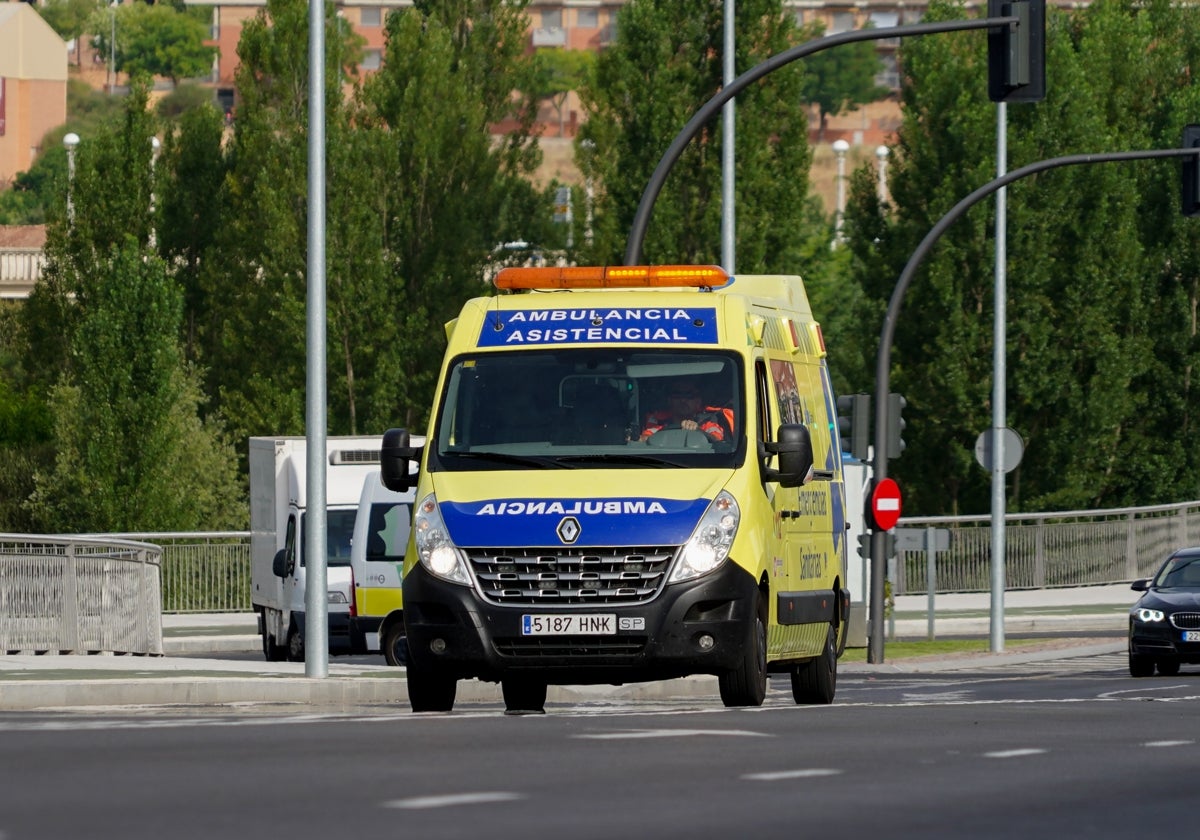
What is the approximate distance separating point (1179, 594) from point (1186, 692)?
5328mm

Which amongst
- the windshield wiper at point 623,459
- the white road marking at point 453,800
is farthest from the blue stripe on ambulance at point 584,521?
the white road marking at point 453,800

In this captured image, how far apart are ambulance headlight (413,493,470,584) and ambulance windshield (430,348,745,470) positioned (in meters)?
0.42

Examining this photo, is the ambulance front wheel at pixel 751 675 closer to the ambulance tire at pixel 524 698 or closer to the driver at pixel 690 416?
the driver at pixel 690 416

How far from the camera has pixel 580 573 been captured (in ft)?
51.9

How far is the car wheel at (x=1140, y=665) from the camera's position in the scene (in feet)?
93.8

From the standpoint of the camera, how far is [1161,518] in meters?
52.0

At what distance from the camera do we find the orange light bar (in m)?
17.9

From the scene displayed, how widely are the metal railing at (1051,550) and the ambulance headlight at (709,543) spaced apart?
102 ft

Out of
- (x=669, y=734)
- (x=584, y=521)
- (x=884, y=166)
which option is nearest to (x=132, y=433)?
(x=584, y=521)

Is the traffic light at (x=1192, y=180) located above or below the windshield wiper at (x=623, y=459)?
above

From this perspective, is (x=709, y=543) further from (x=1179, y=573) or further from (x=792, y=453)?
(x=1179, y=573)

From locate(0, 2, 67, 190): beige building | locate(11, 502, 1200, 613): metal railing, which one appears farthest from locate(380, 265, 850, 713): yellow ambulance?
locate(0, 2, 67, 190): beige building

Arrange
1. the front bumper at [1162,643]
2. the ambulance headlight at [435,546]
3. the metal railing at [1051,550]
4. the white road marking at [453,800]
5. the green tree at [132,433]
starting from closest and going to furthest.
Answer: the white road marking at [453,800] → the ambulance headlight at [435,546] → the front bumper at [1162,643] → the metal railing at [1051,550] → the green tree at [132,433]

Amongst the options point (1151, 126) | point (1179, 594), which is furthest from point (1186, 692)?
point (1151, 126)
